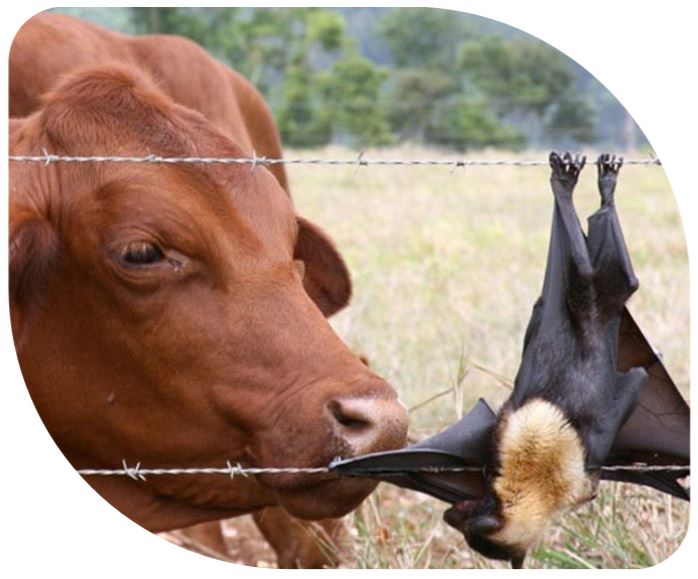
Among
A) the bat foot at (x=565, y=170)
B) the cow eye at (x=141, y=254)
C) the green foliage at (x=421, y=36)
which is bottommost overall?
the cow eye at (x=141, y=254)

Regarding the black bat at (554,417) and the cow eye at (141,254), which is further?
the cow eye at (141,254)

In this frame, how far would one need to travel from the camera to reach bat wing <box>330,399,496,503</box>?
9.02 ft

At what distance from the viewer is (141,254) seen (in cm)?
291

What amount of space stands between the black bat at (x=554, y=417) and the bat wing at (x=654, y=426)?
49mm

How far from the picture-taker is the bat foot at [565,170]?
2736 mm

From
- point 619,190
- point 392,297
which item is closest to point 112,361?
point 392,297

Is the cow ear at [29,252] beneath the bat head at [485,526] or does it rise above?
above

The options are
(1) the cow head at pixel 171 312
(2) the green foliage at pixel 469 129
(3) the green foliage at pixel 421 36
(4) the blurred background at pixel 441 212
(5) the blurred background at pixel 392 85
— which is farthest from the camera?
(3) the green foliage at pixel 421 36

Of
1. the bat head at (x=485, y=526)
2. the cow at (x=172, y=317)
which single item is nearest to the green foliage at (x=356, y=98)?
the cow at (x=172, y=317)

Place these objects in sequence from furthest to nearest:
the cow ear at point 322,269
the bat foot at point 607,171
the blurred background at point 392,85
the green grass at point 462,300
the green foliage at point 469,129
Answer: the blurred background at point 392,85
the green foliage at point 469,129
the green grass at point 462,300
the cow ear at point 322,269
the bat foot at point 607,171

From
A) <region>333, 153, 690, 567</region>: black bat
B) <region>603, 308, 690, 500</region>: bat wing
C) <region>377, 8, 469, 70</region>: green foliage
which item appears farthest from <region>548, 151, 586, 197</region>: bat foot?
<region>377, 8, 469, 70</region>: green foliage

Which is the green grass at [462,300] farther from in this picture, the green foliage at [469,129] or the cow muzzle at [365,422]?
the green foliage at [469,129]

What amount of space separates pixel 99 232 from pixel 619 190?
7549 mm

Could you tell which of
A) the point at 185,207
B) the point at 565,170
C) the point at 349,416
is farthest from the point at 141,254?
the point at 565,170
